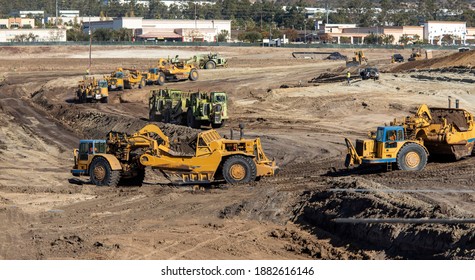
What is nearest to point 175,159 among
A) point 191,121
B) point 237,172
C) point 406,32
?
point 237,172

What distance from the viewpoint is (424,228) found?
19.3m

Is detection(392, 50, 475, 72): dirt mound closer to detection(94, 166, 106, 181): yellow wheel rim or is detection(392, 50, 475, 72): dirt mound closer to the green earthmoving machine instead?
the green earthmoving machine

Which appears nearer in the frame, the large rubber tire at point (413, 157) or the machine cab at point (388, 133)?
the machine cab at point (388, 133)

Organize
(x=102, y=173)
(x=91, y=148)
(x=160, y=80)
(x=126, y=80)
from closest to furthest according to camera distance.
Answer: (x=102, y=173) → (x=91, y=148) → (x=126, y=80) → (x=160, y=80)

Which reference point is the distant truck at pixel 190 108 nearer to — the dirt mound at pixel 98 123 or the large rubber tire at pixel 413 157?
the dirt mound at pixel 98 123

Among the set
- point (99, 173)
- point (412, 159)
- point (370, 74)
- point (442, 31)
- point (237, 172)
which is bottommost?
point (99, 173)

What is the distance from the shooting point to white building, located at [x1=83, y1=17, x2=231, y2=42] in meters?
152

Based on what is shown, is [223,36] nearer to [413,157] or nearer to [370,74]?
[370,74]

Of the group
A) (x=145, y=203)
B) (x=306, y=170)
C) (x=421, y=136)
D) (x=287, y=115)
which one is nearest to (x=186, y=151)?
(x=145, y=203)

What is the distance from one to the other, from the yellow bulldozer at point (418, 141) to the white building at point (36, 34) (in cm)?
11926

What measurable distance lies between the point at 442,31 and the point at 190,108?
139 m

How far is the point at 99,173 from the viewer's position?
27.9 m

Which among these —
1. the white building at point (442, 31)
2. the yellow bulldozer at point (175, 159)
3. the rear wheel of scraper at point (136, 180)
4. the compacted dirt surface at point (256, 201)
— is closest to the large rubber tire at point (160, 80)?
the compacted dirt surface at point (256, 201)

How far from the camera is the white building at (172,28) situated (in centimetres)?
15238
